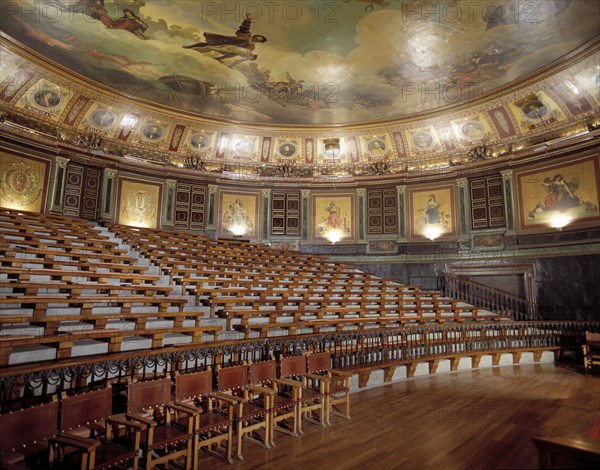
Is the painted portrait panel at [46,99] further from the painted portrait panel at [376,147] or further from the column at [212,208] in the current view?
the painted portrait panel at [376,147]

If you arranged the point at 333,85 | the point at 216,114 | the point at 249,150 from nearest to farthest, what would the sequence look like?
the point at 333,85 < the point at 216,114 < the point at 249,150

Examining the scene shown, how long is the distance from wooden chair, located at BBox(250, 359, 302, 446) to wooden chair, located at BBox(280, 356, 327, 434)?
0.17ft

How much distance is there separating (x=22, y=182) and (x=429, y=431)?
10.6 metres

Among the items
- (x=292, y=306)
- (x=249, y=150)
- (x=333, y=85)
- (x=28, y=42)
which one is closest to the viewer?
(x=292, y=306)

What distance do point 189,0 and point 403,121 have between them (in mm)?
7163

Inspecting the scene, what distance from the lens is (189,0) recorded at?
7863mm

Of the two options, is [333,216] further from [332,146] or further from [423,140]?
[423,140]

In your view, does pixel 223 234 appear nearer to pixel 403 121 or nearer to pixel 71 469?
pixel 403 121

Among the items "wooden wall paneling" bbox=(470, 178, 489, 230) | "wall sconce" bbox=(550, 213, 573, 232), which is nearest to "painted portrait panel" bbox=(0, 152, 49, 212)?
"wooden wall paneling" bbox=(470, 178, 489, 230)

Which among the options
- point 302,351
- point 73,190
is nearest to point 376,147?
point 73,190

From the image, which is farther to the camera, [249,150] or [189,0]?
[249,150]

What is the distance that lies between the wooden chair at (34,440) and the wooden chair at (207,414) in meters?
0.91

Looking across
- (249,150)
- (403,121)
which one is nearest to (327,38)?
(403,121)

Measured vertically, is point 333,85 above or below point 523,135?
above
